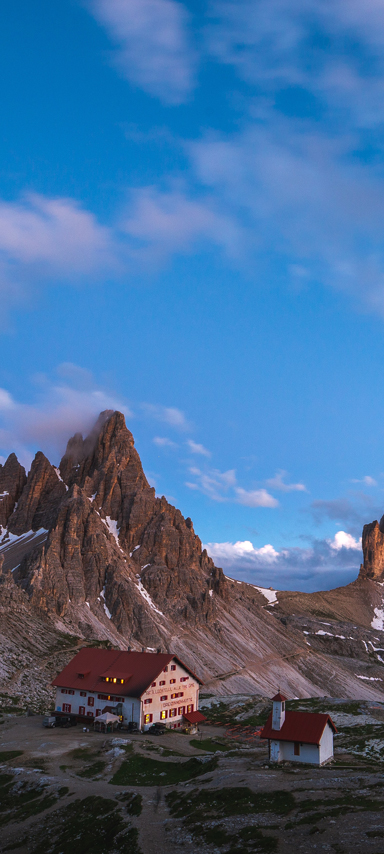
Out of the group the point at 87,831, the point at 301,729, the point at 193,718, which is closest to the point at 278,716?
the point at 301,729

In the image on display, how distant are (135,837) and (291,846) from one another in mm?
11082

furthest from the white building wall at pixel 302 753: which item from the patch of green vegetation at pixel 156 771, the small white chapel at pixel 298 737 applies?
the patch of green vegetation at pixel 156 771

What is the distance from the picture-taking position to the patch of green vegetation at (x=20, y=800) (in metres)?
45.6

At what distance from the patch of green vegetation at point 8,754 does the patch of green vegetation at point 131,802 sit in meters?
18.3

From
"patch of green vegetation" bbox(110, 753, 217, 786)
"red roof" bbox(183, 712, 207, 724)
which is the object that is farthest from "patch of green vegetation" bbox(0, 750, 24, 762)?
"red roof" bbox(183, 712, 207, 724)

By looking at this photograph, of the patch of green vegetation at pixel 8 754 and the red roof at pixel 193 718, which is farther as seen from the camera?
the red roof at pixel 193 718

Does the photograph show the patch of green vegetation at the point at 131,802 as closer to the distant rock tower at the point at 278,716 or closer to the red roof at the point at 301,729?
the red roof at the point at 301,729

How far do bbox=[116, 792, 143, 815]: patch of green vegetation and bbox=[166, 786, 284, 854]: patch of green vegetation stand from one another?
2169 mm

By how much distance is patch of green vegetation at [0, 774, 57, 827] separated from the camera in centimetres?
4562

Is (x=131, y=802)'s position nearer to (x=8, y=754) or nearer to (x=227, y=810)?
(x=227, y=810)

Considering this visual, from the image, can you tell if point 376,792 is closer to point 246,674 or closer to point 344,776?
point 344,776

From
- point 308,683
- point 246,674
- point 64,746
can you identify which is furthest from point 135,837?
point 308,683

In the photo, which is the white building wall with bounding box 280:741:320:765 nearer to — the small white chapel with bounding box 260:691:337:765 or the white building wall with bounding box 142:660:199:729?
the small white chapel with bounding box 260:691:337:765

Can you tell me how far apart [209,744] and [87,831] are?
3287 cm
